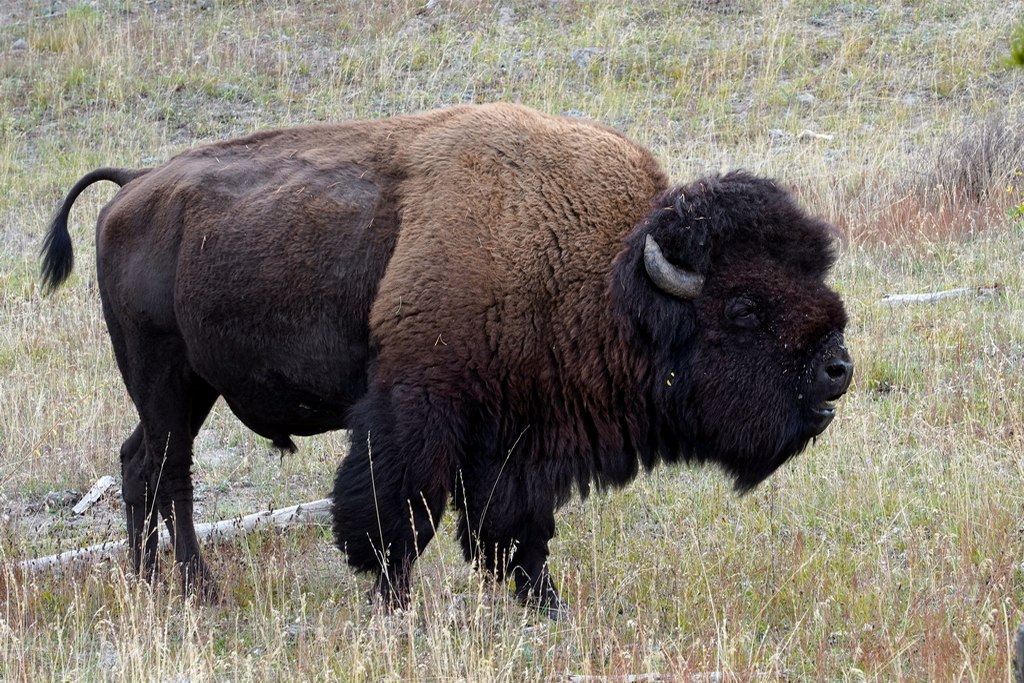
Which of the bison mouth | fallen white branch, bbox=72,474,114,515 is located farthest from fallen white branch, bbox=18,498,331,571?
the bison mouth

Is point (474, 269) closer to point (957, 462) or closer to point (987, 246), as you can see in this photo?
point (957, 462)

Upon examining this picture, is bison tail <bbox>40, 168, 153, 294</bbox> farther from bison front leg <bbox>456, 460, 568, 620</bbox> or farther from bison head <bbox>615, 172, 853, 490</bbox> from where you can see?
bison head <bbox>615, 172, 853, 490</bbox>

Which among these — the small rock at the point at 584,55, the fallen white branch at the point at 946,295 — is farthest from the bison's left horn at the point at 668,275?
the small rock at the point at 584,55

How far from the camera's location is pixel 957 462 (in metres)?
5.22

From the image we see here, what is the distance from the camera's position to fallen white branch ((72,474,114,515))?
6070mm

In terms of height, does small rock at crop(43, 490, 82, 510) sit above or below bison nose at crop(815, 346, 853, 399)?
below

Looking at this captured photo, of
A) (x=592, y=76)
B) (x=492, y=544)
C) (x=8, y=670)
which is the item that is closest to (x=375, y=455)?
(x=492, y=544)

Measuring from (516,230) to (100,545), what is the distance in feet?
8.16

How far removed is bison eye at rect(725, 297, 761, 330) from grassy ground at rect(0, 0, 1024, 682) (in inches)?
36.6

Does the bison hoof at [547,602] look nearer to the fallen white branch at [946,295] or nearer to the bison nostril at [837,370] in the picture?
the bison nostril at [837,370]

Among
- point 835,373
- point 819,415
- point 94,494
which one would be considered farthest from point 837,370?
point 94,494

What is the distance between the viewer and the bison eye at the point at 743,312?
14.6ft

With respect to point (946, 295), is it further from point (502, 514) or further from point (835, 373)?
point (502, 514)

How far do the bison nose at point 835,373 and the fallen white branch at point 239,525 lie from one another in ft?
7.38
